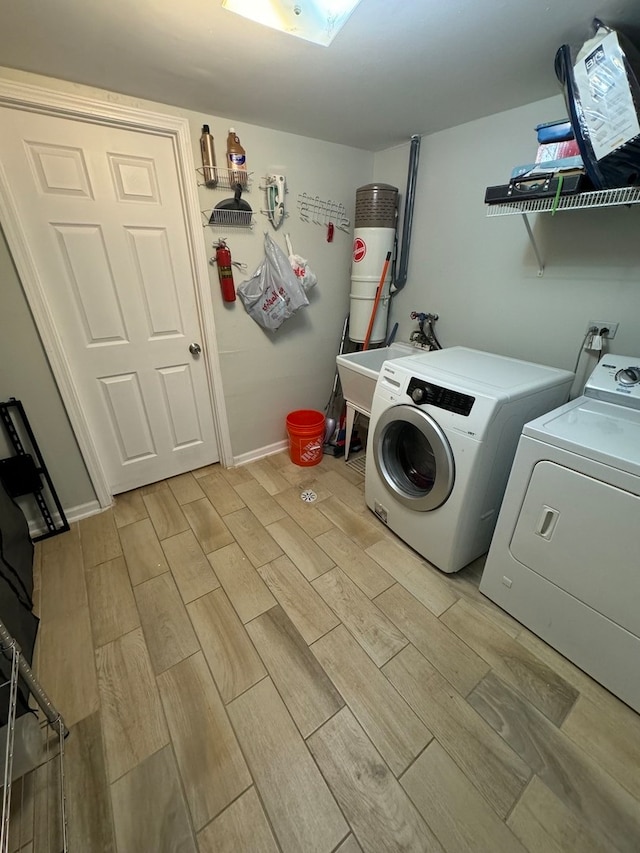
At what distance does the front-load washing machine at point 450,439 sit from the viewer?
51.3 inches

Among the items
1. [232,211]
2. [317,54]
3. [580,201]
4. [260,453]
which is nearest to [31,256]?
[232,211]

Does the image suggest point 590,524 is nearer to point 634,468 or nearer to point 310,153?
point 634,468

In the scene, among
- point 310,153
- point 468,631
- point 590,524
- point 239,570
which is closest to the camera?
point 590,524

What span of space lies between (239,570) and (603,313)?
2052 millimetres

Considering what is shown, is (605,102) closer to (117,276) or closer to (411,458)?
(411,458)

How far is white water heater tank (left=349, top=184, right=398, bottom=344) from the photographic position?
203cm

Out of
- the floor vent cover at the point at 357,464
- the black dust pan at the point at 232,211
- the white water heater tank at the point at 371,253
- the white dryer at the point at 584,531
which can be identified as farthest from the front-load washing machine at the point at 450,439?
the black dust pan at the point at 232,211

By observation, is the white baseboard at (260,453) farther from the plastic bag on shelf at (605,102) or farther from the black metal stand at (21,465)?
the plastic bag on shelf at (605,102)

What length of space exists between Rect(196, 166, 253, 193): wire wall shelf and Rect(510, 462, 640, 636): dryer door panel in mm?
1956

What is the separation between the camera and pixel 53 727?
3.34ft

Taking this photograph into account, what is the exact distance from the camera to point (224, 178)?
1.77m

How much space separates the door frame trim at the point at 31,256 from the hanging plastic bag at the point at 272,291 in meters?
0.25

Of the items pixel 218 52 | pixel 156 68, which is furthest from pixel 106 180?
pixel 218 52

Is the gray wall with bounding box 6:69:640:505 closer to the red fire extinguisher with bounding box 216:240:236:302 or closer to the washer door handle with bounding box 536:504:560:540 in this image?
the red fire extinguisher with bounding box 216:240:236:302
